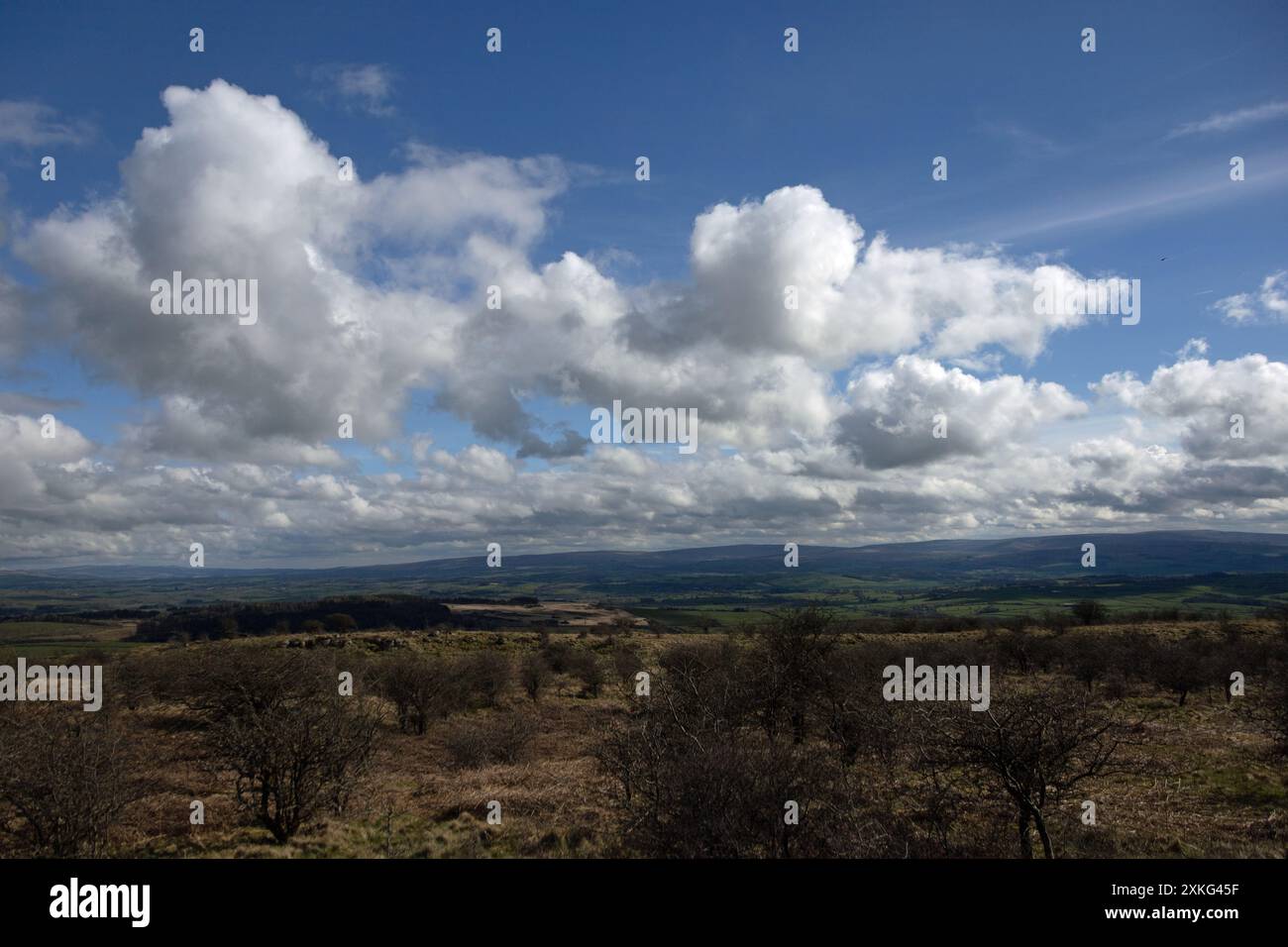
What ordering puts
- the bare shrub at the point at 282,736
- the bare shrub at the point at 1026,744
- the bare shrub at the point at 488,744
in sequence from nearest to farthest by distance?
1. the bare shrub at the point at 1026,744
2. the bare shrub at the point at 282,736
3. the bare shrub at the point at 488,744

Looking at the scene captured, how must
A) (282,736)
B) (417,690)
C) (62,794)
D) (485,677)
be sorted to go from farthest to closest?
(485,677), (417,690), (282,736), (62,794)

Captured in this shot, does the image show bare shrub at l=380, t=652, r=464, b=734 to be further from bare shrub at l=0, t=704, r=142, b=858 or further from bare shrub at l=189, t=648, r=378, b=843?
bare shrub at l=0, t=704, r=142, b=858

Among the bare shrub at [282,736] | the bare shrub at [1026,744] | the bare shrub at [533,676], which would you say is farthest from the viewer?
the bare shrub at [533,676]

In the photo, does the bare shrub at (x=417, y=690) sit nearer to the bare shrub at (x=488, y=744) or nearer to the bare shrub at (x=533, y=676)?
the bare shrub at (x=533, y=676)

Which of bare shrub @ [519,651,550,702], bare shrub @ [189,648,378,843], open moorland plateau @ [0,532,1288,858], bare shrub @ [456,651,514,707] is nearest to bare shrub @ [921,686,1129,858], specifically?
open moorland plateau @ [0,532,1288,858]

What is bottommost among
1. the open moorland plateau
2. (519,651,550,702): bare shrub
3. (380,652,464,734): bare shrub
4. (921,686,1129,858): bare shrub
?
(519,651,550,702): bare shrub

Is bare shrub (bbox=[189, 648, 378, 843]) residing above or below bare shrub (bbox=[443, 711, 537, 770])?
above

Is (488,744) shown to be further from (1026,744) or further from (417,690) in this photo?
(1026,744)

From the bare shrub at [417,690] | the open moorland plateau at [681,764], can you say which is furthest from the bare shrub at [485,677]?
the bare shrub at [417,690]

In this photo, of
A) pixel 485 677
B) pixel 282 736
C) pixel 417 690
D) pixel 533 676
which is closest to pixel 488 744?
pixel 417 690

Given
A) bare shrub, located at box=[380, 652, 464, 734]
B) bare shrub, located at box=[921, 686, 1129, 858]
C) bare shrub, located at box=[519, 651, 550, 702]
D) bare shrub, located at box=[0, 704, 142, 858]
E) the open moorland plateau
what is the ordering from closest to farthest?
1. bare shrub, located at box=[921, 686, 1129, 858]
2. the open moorland plateau
3. bare shrub, located at box=[0, 704, 142, 858]
4. bare shrub, located at box=[380, 652, 464, 734]
5. bare shrub, located at box=[519, 651, 550, 702]
